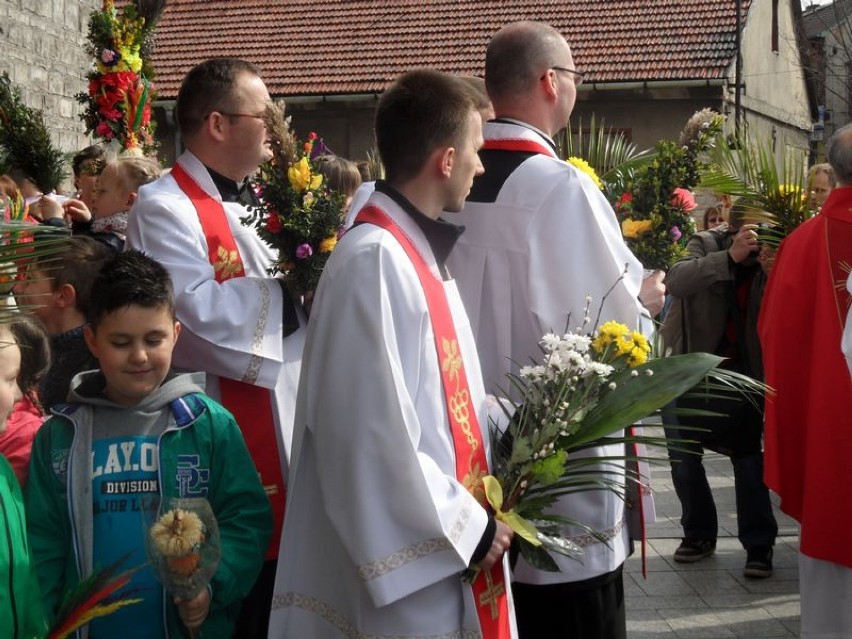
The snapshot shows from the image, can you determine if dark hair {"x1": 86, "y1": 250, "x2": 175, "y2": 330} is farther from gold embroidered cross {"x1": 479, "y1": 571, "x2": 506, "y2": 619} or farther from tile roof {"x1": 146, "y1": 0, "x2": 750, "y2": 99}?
tile roof {"x1": 146, "y1": 0, "x2": 750, "y2": 99}

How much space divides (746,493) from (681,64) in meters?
17.2

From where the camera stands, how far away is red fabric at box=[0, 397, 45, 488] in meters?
3.51

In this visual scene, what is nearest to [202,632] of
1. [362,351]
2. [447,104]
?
[362,351]

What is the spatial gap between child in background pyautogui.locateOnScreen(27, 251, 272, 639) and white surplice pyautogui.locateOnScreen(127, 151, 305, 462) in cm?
44

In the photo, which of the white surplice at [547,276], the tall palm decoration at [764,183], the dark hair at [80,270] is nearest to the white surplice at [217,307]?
the dark hair at [80,270]

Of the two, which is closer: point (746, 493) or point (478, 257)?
point (478, 257)

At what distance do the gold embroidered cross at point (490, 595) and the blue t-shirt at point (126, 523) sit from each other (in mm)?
844

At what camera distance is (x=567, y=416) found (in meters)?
3.17

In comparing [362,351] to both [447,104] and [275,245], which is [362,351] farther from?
[275,245]

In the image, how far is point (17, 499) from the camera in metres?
2.94

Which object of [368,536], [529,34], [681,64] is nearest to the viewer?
[368,536]

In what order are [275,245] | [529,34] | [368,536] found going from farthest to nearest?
[529,34] → [275,245] → [368,536]

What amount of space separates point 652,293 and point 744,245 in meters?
2.73

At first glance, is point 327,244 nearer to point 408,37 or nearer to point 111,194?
point 111,194
